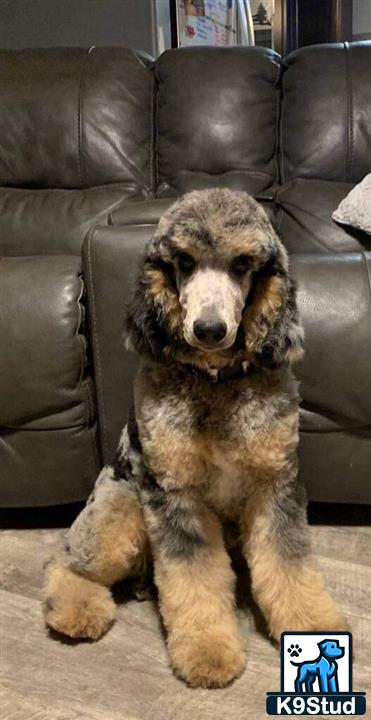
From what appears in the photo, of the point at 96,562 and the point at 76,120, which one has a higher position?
the point at 76,120

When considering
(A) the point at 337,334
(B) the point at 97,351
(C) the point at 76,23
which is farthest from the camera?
(C) the point at 76,23

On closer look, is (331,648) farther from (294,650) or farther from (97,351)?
(97,351)

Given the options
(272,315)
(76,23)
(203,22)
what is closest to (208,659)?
(272,315)

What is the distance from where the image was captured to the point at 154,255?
1291 millimetres

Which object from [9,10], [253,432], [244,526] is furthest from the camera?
[9,10]

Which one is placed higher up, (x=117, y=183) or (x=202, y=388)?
(x=117, y=183)

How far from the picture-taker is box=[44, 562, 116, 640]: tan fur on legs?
142cm

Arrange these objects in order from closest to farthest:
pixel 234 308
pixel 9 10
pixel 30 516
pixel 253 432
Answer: pixel 234 308
pixel 253 432
pixel 30 516
pixel 9 10

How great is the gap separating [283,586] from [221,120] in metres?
1.73

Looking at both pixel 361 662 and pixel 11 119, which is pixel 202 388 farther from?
pixel 11 119

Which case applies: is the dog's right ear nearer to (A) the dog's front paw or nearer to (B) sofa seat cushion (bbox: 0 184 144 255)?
(A) the dog's front paw

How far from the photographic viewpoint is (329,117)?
7.88 ft

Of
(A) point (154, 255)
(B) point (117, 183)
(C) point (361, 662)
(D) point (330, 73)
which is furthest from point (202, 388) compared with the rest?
(D) point (330, 73)

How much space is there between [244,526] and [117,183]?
152 centimetres
